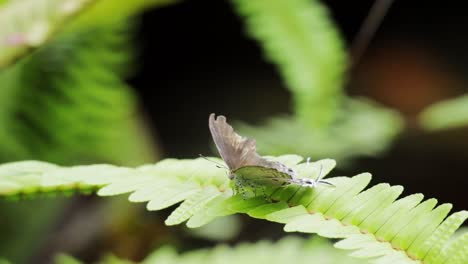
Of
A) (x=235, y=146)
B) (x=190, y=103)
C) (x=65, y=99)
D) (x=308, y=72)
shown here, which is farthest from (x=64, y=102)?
(x=190, y=103)

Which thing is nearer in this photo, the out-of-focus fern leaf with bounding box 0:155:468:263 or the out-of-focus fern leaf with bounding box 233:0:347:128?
the out-of-focus fern leaf with bounding box 0:155:468:263

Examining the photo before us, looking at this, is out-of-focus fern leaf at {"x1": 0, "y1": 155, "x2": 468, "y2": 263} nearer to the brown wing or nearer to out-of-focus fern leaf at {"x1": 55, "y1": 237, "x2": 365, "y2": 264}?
the brown wing

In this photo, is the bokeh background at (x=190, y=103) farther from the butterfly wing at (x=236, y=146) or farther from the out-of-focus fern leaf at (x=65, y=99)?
the butterfly wing at (x=236, y=146)

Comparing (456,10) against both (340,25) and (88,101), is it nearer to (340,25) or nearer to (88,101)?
(340,25)

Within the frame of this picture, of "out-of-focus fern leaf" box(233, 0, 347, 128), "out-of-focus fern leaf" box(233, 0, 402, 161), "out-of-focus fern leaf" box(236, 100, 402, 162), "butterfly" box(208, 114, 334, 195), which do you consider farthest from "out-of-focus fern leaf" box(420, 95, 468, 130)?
"butterfly" box(208, 114, 334, 195)

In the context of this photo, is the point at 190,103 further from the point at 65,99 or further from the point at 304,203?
the point at 304,203

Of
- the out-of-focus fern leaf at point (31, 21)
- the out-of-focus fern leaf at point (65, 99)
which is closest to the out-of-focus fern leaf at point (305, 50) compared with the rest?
the out-of-focus fern leaf at point (65, 99)
